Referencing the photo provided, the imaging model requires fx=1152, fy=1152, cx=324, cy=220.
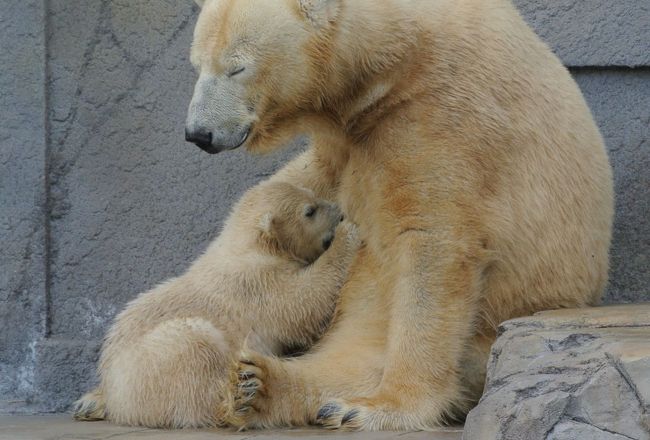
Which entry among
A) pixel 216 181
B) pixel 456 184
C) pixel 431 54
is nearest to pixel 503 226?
pixel 456 184

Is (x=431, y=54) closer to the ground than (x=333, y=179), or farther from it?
farther from it

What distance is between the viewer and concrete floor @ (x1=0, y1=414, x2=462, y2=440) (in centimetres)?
388

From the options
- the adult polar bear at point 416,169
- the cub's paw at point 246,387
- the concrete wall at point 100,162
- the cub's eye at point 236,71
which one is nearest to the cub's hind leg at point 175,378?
the cub's paw at point 246,387

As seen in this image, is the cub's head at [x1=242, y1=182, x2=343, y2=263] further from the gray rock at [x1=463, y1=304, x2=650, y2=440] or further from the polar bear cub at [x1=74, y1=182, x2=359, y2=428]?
the gray rock at [x1=463, y1=304, x2=650, y2=440]

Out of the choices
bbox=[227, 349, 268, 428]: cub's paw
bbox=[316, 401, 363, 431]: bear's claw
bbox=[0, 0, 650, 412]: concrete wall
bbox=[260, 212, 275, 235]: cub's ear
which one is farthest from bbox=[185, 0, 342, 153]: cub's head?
bbox=[0, 0, 650, 412]: concrete wall

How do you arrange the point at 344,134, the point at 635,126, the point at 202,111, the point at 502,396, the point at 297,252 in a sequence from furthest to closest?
the point at 635,126 → the point at 297,252 → the point at 344,134 → the point at 202,111 → the point at 502,396

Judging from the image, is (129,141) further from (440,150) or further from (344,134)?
(440,150)

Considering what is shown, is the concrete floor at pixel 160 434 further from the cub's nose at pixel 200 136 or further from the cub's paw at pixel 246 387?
the cub's nose at pixel 200 136

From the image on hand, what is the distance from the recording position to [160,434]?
4.08 metres

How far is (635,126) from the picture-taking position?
5.48 m

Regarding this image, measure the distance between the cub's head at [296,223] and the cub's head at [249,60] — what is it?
0.65 meters

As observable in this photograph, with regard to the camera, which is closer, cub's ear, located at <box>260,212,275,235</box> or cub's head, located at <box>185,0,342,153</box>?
cub's head, located at <box>185,0,342,153</box>

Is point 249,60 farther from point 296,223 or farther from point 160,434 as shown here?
point 160,434

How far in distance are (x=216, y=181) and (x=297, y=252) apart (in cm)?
104
